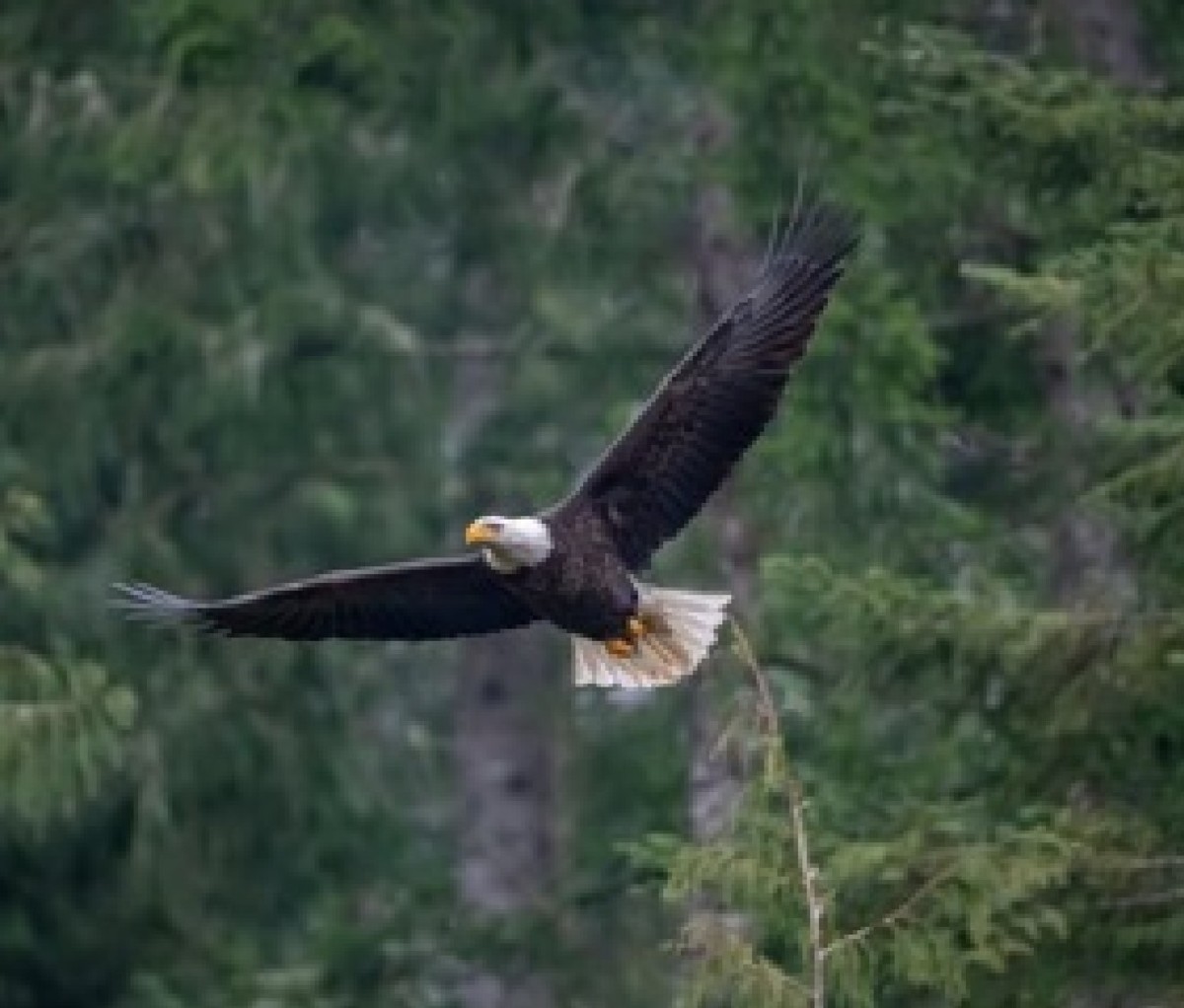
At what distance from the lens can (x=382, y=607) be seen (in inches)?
502

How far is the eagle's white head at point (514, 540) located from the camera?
12.2 metres

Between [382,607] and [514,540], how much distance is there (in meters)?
0.66

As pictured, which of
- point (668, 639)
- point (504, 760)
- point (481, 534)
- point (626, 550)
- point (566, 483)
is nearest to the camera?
point (481, 534)

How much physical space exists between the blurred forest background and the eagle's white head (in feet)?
1.92

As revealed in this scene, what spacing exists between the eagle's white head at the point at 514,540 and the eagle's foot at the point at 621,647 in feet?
1.26

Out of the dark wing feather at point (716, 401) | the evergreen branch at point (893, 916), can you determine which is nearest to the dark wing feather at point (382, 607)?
the dark wing feather at point (716, 401)

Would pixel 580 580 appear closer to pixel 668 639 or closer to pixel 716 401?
pixel 668 639

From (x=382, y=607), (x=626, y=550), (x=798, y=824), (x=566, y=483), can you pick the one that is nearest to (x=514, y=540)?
(x=626, y=550)

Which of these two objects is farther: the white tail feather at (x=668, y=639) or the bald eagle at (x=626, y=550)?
the white tail feather at (x=668, y=639)

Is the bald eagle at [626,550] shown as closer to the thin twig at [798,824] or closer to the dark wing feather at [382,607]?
the dark wing feather at [382,607]

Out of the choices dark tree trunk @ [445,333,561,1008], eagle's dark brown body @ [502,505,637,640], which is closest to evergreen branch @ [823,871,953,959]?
eagle's dark brown body @ [502,505,637,640]

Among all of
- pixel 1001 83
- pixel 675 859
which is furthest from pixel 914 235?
pixel 675 859

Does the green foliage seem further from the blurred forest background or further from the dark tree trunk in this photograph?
the dark tree trunk

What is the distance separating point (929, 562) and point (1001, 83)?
2820 millimetres
